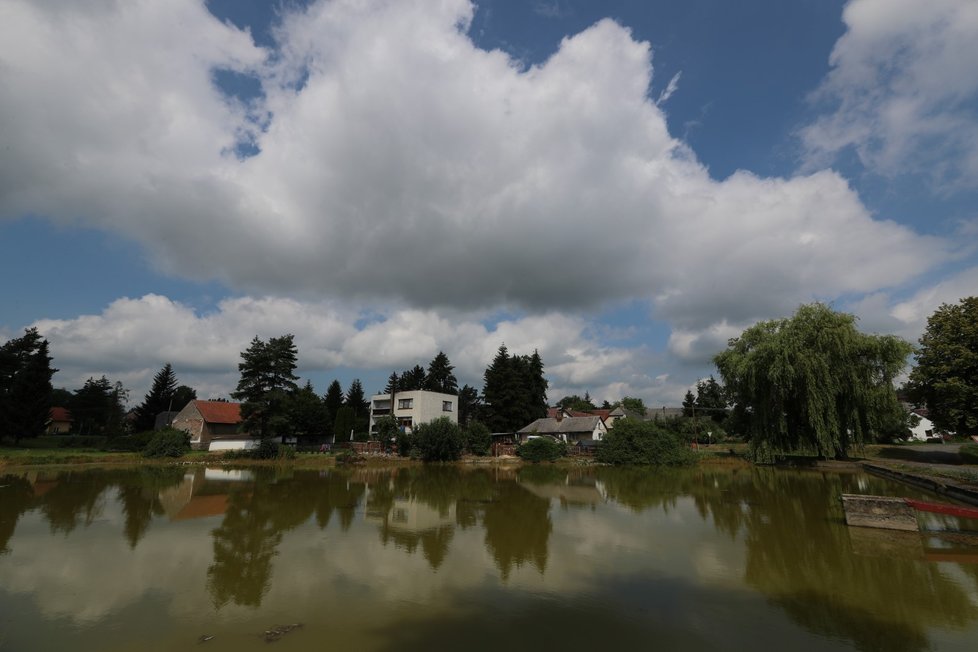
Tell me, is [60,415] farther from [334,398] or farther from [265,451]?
[265,451]

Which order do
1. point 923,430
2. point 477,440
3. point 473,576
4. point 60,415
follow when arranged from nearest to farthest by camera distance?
point 473,576
point 477,440
point 923,430
point 60,415

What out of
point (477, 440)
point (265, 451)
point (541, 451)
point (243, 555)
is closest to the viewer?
point (243, 555)

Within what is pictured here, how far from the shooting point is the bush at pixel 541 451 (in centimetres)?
4428

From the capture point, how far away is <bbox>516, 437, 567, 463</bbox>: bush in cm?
4428

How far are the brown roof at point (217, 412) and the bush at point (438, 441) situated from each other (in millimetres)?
22724

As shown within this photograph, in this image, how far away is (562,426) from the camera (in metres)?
60.1

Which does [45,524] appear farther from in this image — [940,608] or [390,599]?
[940,608]

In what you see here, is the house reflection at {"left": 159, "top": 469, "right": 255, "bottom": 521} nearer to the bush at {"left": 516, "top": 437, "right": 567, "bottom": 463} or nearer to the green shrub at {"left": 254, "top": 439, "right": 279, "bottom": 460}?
the green shrub at {"left": 254, "top": 439, "right": 279, "bottom": 460}

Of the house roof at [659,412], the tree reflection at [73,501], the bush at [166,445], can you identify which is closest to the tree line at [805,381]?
the bush at [166,445]

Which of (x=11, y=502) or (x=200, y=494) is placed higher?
(x=11, y=502)

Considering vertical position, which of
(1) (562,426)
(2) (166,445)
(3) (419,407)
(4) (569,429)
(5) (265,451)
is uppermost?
(3) (419,407)

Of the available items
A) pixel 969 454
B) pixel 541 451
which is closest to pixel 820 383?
pixel 969 454

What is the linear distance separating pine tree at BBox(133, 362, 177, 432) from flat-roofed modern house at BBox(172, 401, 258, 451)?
28.2ft

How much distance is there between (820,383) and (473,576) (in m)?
30.6
